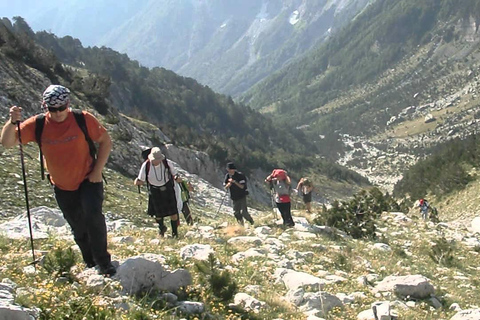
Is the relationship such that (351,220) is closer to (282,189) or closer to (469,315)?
(282,189)

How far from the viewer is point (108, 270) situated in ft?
18.7

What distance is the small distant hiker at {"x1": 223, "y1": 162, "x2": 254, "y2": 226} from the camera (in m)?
13.9

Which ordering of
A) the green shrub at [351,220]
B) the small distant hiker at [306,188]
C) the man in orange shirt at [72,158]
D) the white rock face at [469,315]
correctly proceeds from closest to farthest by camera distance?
the man in orange shirt at [72,158] < the white rock face at [469,315] < the green shrub at [351,220] < the small distant hiker at [306,188]

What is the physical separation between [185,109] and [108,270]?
11421cm

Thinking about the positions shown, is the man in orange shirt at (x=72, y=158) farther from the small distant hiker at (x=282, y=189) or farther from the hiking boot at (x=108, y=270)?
the small distant hiker at (x=282, y=189)

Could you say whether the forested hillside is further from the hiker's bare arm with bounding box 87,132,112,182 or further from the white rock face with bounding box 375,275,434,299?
the hiker's bare arm with bounding box 87,132,112,182

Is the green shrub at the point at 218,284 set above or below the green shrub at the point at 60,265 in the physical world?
below

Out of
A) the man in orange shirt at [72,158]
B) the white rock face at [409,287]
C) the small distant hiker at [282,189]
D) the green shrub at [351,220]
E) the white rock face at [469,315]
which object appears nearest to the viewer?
the man in orange shirt at [72,158]

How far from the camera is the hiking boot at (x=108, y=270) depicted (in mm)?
5633

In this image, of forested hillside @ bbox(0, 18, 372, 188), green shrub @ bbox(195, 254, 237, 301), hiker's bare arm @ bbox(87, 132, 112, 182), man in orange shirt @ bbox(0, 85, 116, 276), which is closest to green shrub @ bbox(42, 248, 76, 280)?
man in orange shirt @ bbox(0, 85, 116, 276)

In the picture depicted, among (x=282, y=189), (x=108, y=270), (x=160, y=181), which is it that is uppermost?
(x=160, y=181)

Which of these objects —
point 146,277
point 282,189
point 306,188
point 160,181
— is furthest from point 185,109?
point 146,277

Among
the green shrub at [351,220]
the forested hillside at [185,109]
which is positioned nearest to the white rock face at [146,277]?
the green shrub at [351,220]

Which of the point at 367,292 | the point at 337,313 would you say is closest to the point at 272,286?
the point at 337,313
